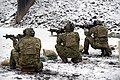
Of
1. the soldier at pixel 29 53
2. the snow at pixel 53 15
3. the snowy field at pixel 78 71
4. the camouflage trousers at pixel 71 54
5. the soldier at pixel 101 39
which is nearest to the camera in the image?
the snowy field at pixel 78 71

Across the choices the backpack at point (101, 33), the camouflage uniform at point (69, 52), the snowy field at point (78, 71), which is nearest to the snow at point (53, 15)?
the backpack at point (101, 33)

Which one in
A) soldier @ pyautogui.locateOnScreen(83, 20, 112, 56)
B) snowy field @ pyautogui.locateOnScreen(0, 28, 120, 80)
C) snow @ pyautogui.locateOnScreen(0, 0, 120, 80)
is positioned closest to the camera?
snowy field @ pyautogui.locateOnScreen(0, 28, 120, 80)

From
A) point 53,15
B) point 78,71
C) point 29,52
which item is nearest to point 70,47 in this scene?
point 78,71

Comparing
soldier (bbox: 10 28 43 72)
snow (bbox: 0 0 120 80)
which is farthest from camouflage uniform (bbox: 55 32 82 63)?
snow (bbox: 0 0 120 80)

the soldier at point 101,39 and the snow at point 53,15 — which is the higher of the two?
the snow at point 53,15

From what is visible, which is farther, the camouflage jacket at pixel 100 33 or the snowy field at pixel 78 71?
the camouflage jacket at pixel 100 33

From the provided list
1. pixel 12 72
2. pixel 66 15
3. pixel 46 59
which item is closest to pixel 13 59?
pixel 12 72

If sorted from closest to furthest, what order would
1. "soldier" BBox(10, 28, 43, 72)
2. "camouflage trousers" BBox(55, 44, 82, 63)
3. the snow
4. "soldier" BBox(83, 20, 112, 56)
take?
"soldier" BBox(10, 28, 43, 72) → "camouflage trousers" BBox(55, 44, 82, 63) → "soldier" BBox(83, 20, 112, 56) → the snow

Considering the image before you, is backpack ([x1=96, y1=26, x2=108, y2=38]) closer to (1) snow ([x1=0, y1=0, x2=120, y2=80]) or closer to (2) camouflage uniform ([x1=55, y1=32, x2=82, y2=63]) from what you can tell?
(2) camouflage uniform ([x1=55, y1=32, x2=82, y2=63])

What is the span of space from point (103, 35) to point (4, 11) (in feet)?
59.6

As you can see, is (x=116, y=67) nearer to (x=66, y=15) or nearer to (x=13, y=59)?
(x=13, y=59)

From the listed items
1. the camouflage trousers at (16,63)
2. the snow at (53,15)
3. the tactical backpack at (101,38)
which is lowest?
the camouflage trousers at (16,63)

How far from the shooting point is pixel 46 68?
9195 mm

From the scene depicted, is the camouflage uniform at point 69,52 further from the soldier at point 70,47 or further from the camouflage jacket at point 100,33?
the camouflage jacket at point 100,33
